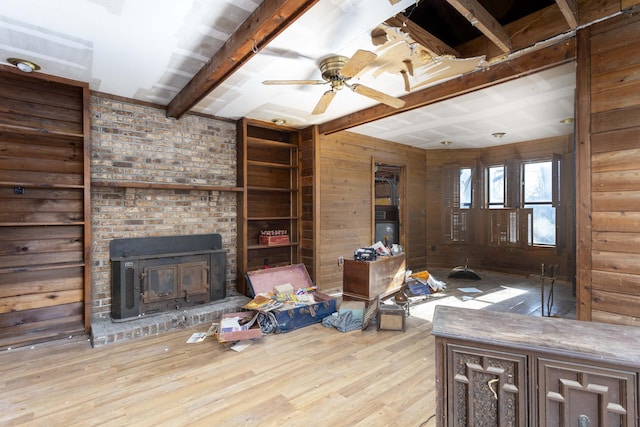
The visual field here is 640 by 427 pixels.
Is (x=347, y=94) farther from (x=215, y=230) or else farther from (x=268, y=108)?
(x=215, y=230)

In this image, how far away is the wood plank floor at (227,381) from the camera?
6.62ft

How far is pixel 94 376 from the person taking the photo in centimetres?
252

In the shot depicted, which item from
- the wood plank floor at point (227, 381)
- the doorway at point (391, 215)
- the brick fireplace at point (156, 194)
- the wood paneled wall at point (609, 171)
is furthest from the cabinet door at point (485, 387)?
the doorway at point (391, 215)

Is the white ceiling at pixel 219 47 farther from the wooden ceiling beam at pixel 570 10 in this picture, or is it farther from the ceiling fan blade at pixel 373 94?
the wooden ceiling beam at pixel 570 10

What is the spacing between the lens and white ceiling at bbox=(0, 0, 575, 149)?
6.87 feet

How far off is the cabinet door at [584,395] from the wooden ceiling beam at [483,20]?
197 cm

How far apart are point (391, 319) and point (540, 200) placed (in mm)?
4534

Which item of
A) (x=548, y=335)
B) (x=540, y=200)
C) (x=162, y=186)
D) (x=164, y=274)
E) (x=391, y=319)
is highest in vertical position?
(x=162, y=186)

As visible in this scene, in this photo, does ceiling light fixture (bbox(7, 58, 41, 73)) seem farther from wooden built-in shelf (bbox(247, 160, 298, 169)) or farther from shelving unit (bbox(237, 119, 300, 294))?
wooden built-in shelf (bbox(247, 160, 298, 169))

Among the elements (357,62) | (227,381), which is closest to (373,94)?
(357,62)

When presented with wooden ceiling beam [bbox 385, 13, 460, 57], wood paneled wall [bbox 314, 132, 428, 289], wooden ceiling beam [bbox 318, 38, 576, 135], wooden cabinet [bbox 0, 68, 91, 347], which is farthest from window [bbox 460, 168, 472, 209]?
wooden cabinet [bbox 0, 68, 91, 347]

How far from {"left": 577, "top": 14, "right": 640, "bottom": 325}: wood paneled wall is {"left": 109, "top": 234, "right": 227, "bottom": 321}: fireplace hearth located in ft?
12.1

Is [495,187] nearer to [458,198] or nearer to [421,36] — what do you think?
[458,198]

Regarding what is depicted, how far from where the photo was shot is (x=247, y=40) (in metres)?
2.18
